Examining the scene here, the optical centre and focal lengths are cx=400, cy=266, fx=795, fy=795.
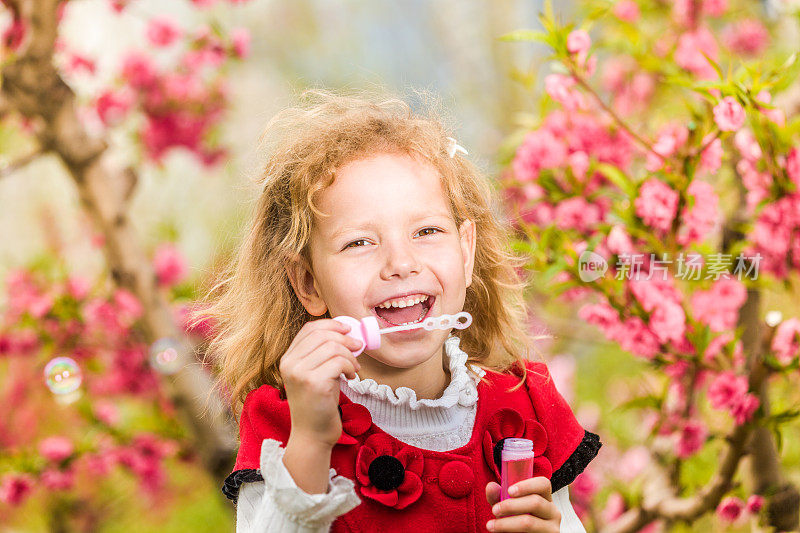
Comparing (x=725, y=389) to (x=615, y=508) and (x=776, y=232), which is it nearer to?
(x=776, y=232)

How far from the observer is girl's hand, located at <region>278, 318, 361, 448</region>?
975 millimetres

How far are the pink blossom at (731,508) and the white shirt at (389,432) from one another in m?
0.61

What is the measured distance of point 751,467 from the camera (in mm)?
1763

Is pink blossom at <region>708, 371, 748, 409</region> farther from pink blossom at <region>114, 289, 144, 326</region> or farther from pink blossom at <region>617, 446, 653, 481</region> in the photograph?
pink blossom at <region>114, 289, 144, 326</region>

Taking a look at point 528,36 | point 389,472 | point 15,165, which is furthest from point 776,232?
point 15,165

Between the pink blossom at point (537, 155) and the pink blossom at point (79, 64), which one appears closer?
the pink blossom at point (537, 155)

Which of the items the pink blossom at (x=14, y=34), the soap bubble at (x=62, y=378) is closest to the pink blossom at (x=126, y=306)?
the soap bubble at (x=62, y=378)

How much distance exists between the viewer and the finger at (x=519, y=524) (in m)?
1.00

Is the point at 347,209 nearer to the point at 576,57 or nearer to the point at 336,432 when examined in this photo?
the point at 336,432

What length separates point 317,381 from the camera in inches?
38.2

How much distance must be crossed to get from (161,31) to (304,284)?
200 centimetres

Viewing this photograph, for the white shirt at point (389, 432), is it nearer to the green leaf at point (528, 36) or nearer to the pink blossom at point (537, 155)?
the green leaf at point (528, 36)

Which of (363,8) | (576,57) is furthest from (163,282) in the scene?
(363,8)

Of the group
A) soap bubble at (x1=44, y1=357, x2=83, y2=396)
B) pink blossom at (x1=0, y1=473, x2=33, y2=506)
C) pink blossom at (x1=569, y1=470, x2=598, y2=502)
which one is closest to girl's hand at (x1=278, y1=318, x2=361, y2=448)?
soap bubble at (x1=44, y1=357, x2=83, y2=396)
